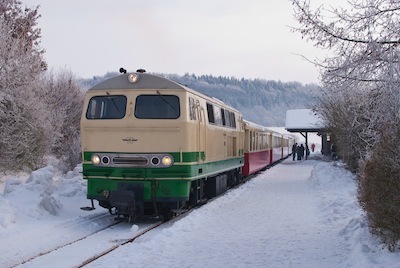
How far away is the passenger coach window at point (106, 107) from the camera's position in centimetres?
1178

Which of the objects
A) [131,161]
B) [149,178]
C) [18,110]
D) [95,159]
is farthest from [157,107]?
[18,110]

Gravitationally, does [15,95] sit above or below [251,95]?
below

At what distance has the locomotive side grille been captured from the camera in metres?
11.4

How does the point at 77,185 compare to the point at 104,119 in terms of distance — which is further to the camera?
the point at 77,185

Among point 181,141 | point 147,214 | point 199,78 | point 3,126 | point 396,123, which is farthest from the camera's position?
point 199,78

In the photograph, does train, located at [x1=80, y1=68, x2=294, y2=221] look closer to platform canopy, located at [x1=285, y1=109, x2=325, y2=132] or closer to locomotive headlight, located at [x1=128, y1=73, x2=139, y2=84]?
locomotive headlight, located at [x1=128, y1=73, x2=139, y2=84]

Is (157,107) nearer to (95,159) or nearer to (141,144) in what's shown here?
(141,144)

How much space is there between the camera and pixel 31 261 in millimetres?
7883

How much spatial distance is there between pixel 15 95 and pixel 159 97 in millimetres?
13234

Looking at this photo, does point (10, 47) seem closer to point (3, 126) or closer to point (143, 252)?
point (3, 126)

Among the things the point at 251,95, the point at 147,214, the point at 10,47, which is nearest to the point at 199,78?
the point at 251,95

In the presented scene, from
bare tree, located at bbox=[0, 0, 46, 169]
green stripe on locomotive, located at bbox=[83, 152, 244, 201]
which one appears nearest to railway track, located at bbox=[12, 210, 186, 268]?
green stripe on locomotive, located at bbox=[83, 152, 244, 201]

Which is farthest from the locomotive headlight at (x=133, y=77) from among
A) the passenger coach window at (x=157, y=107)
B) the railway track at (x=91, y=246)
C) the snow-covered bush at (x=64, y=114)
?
the snow-covered bush at (x=64, y=114)

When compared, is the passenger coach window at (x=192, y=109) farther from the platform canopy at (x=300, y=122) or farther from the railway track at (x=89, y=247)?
the platform canopy at (x=300, y=122)
